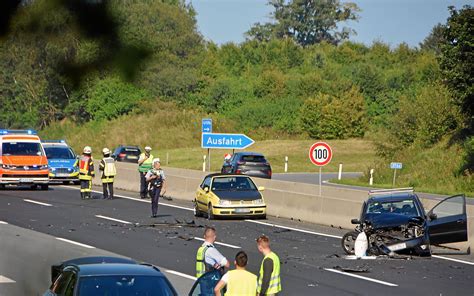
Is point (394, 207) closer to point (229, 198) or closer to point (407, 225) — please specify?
point (407, 225)

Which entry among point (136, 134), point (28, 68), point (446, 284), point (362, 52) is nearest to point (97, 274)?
point (136, 134)

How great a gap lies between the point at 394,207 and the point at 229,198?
7.61m

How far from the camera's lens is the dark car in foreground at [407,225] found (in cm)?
2230

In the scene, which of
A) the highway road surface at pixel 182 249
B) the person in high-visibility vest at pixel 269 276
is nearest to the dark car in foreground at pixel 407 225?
the highway road surface at pixel 182 249

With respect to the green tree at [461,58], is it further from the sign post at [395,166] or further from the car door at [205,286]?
the car door at [205,286]

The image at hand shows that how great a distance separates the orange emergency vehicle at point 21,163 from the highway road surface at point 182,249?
169 inches

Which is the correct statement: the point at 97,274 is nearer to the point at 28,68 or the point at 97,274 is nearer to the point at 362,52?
the point at 28,68

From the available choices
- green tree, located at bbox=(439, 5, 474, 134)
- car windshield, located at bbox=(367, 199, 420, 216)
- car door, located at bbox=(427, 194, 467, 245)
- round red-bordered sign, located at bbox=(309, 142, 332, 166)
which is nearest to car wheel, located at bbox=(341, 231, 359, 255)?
car windshield, located at bbox=(367, 199, 420, 216)

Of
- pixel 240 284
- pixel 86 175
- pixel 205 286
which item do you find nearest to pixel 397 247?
pixel 240 284

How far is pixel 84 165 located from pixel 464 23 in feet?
70.5

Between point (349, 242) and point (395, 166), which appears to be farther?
point (395, 166)

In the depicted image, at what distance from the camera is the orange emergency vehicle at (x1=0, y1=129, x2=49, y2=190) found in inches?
1551

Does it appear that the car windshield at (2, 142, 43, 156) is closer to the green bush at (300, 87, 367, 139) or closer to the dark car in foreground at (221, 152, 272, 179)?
the dark car in foreground at (221, 152, 272, 179)

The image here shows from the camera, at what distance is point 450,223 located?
22.2 metres
